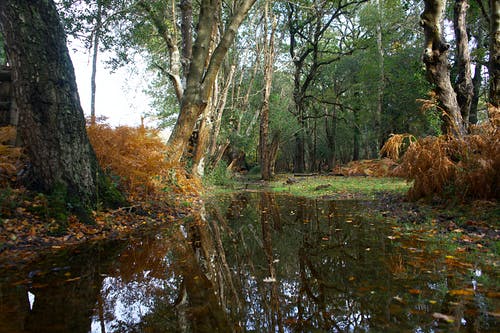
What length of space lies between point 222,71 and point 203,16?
10.6m

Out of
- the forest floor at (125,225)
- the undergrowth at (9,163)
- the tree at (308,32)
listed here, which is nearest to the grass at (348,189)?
the forest floor at (125,225)

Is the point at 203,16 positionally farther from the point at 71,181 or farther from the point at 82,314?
the point at 82,314

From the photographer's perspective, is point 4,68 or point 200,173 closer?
point 4,68

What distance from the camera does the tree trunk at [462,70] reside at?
747 cm

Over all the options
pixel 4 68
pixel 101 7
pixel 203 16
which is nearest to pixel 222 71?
pixel 101 7

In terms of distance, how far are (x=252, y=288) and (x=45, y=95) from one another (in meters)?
3.98

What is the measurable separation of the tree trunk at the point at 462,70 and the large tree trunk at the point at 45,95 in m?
7.82

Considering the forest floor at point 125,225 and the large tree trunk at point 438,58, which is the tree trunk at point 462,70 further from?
the forest floor at point 125,225

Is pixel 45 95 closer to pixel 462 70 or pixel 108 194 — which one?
pixel 108 194

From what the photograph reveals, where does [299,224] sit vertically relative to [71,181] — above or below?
below

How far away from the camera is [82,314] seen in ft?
7.18

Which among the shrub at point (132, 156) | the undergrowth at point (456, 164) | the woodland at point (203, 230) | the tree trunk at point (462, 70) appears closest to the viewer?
the woodland at point (203, 230)

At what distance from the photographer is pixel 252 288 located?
2627 millimetres

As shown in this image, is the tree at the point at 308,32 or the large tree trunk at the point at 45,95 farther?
the tree at the point at 308,32
